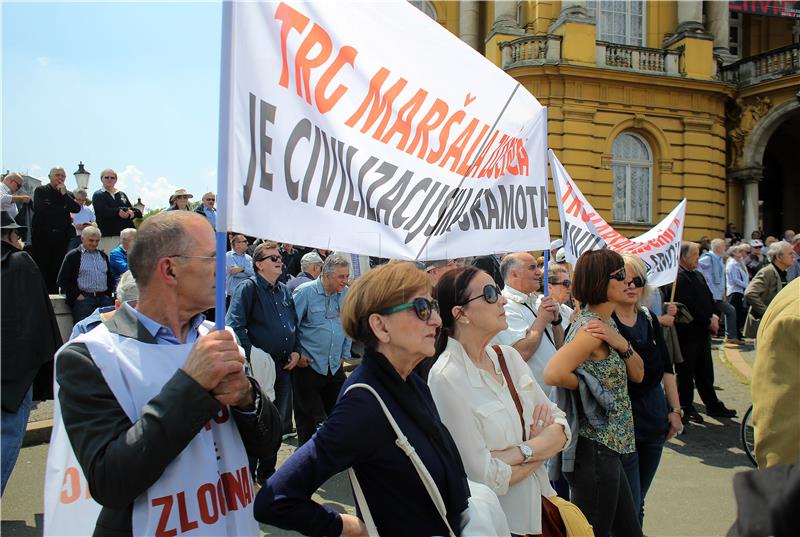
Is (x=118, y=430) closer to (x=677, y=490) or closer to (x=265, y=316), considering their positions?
(x=265, y=316)

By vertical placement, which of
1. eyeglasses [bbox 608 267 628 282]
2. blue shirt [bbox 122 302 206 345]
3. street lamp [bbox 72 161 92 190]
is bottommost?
blue shirt [bbox 122 302 206 345]

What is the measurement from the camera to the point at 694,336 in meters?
8.14

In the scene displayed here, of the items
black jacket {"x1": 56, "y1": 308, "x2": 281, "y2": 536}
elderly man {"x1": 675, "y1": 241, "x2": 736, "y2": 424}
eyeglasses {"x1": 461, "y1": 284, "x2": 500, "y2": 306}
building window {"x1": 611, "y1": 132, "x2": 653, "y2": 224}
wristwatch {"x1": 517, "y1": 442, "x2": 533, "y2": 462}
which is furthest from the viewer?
building window {"x1": 611, "y1": 132, "x2": 653, "y2": 224}

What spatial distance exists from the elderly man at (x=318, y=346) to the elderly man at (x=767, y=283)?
4.65m

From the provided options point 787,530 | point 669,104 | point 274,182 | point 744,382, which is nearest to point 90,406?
point 274,182

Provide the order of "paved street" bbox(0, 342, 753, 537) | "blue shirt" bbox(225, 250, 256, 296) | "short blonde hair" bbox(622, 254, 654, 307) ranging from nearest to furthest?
"short blonde hair" bbox(622, 254, 654, 307), "paved street" bbox(0, 342, 753, 537), "blue shirt" bbox(225, 250, 256, 296)

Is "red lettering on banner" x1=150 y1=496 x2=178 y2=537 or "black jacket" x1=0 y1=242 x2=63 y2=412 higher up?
"black jacket" x1=0 y1=242 x2=63 y2=412

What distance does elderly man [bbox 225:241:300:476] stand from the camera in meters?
5.71

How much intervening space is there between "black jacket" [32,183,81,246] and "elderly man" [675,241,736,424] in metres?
8.49

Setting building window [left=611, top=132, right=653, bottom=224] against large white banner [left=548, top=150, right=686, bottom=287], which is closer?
large white banner [left=548, top=150, right=686, bottom=287]

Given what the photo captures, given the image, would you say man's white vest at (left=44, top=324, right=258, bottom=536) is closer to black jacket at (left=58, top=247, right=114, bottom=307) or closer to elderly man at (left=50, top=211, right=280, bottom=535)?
elderly man at (left=50, top=211, right=280, bottom=535)

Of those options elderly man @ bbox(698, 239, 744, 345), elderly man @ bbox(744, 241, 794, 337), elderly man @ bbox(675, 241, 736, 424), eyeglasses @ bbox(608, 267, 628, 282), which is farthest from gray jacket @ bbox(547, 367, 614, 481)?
elderly man @ bbox(698, 239, 744, 345)

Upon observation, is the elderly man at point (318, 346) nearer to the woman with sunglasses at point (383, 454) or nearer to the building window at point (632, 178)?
the woman with sunglasses at point (383, 454)

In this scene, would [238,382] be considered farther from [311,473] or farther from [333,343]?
[333,343]
